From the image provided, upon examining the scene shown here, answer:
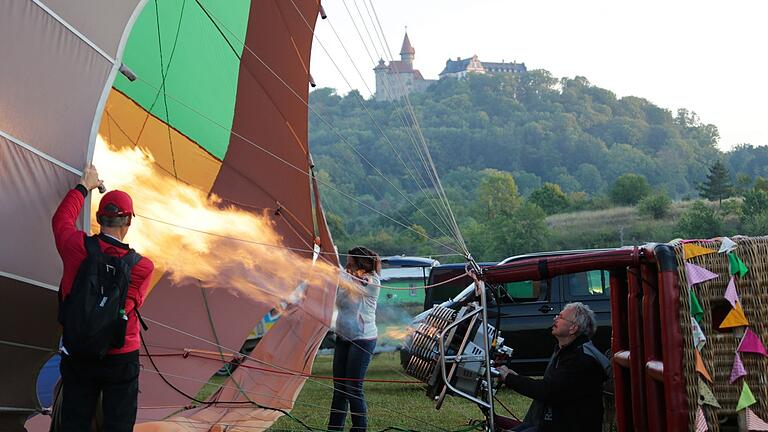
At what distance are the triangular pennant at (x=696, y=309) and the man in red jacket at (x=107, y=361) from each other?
1.86m

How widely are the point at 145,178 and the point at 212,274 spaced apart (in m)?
0.91

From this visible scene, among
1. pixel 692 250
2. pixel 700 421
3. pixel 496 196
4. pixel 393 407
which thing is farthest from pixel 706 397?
pixel 496 196

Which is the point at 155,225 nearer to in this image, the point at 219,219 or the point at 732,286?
the point at 219,219

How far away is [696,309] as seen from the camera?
2984 millimetres

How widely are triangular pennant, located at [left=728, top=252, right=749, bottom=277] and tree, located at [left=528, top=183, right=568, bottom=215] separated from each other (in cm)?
5024

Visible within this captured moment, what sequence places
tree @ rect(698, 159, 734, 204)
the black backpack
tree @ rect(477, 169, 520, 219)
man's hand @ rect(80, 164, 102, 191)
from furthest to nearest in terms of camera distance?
tree @ rect(698, 159, 734, 204)
tree @ rect(477, 169, 520, 219)
man's hand @ rect(80, 164, 102, 191)
the black backpack

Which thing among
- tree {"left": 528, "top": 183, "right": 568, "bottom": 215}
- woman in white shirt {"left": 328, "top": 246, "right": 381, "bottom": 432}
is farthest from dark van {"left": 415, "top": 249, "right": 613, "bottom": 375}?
tree {"left": 528, "top": 183, "right": 568, "bottom": 215}

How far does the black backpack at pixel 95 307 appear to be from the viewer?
10.3 feet

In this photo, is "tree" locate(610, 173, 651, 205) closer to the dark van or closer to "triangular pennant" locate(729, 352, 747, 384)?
the dark van

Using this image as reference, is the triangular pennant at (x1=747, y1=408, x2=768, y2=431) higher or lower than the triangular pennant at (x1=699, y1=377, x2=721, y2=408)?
below

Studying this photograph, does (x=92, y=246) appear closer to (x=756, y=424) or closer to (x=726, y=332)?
(x=726, y=332)

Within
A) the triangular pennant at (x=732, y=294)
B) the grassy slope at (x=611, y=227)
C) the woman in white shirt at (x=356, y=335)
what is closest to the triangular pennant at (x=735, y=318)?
the triangular pennant at (x=732, y=294)

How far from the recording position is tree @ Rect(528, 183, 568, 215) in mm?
53562

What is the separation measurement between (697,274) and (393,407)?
4465 mm
